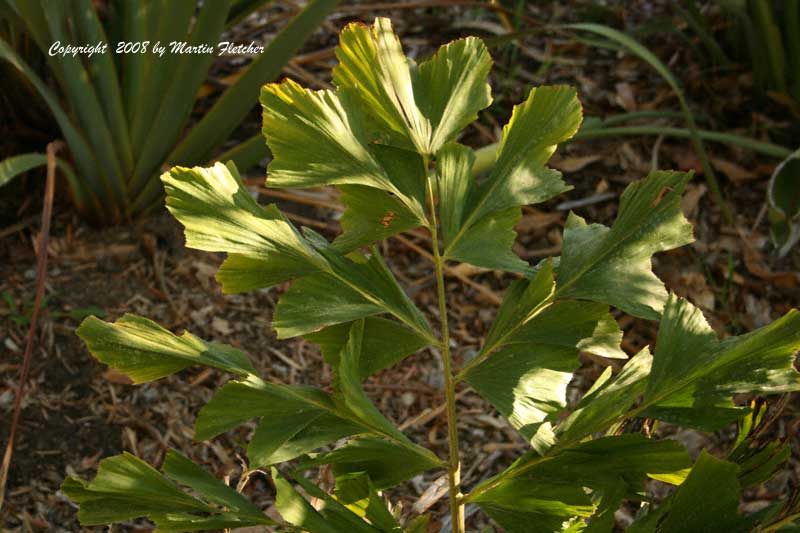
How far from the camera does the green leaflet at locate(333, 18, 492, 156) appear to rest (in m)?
0.74

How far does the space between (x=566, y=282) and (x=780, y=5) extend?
180 cm

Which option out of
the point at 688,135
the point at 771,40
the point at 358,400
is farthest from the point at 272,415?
the point at 771,40

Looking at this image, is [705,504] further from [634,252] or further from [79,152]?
[79,152]

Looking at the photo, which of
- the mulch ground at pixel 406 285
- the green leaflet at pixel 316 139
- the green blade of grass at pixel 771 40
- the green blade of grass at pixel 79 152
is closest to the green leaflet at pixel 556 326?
the green leaflet at pixel 316 139

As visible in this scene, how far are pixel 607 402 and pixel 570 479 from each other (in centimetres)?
6

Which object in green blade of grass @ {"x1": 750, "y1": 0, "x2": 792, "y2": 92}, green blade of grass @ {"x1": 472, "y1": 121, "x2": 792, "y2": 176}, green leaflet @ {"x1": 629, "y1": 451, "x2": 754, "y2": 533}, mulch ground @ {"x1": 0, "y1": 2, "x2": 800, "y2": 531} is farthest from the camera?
green blade of grass @ {"x1": 750, "y1": 0, "x2": 792, "y2": 92}

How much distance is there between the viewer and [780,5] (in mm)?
2291

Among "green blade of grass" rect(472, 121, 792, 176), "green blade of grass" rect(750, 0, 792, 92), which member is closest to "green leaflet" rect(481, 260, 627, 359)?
"green blade of grass" rect(472, 121, 792, 176)

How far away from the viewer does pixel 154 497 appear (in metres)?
0.72

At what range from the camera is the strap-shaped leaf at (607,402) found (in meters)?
0.69

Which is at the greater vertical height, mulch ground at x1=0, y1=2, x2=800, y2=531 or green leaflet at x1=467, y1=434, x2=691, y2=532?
green leaflet at x1=467, y1=434, x2=691, y2=532

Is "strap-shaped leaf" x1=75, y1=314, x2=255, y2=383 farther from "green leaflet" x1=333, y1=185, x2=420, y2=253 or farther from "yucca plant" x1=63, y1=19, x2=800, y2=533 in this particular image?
"green leaflet" x1=333, y1=185, x2=420, y2=253

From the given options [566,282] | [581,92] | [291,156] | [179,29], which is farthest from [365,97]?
[581,92]

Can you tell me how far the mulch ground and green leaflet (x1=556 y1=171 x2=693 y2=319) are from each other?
86cm
